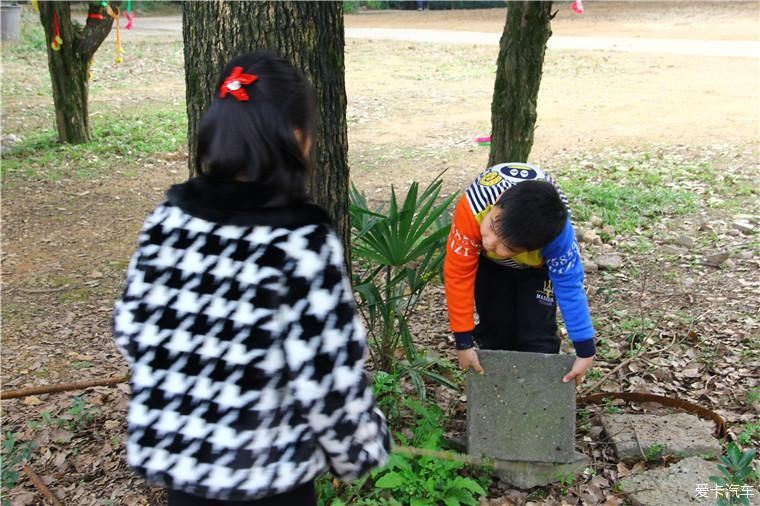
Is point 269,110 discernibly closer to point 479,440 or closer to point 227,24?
point 227,24

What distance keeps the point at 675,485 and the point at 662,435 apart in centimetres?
34

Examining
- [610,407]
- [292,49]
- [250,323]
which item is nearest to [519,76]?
[610,407]

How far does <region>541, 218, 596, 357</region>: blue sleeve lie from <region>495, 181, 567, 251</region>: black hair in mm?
223

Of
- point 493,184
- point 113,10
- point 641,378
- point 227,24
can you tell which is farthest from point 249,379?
point 113,10

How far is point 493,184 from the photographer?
2.71 m

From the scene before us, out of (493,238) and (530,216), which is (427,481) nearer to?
(493,238)

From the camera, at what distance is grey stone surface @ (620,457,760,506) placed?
2.78 m

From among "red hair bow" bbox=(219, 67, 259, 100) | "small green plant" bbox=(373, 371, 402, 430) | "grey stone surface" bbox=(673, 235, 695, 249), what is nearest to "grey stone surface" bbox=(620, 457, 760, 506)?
"small green plant" bbox=(373, 371, 402, 430)

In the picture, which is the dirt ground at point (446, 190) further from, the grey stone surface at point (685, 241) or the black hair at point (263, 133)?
the black hair at point (263, 133)

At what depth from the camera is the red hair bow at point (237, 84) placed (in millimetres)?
1522

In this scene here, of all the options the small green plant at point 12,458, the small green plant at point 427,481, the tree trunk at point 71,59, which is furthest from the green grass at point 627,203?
the tree trunk at point 71,59

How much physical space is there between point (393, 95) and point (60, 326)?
9096 millimetres

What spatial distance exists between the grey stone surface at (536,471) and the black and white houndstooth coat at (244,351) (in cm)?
148

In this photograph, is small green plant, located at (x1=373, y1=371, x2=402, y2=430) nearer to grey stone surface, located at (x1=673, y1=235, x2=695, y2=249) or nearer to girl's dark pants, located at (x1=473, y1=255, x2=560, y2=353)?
girl's dark pants, located at (x1=473, y1=255, x2=560, y2=353)
